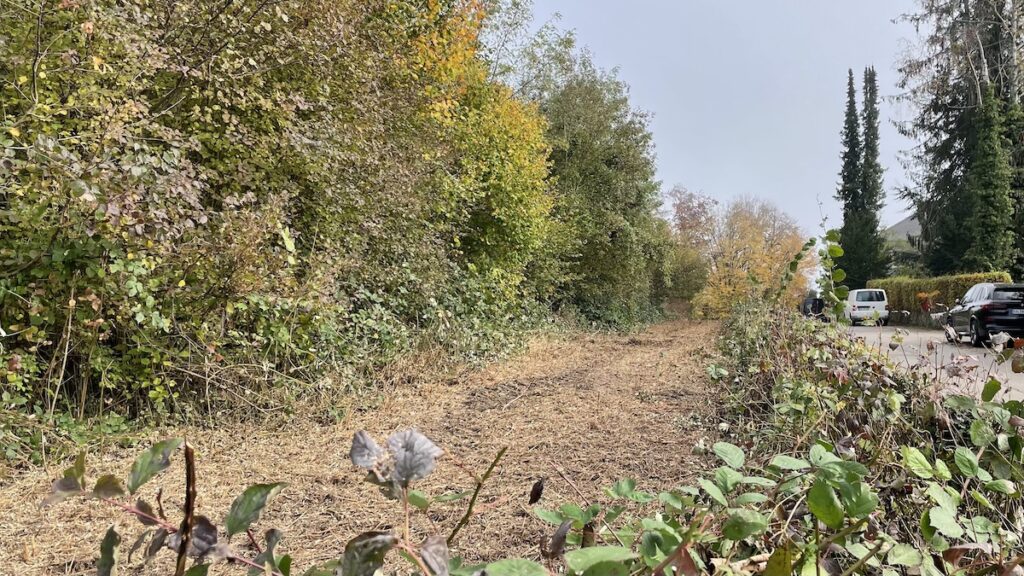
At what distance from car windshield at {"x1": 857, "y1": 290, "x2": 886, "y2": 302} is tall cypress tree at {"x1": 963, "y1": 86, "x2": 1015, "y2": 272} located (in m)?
2.70

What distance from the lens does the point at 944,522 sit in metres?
0.91

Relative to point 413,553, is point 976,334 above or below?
below

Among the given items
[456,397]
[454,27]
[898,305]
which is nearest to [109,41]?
[456,397]

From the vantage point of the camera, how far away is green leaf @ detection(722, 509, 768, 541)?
2.54 ft

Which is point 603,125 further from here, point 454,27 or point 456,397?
point 456,397

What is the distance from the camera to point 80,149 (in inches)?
121

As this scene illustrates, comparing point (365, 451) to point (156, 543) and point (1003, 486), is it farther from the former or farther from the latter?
point (1003, 486)

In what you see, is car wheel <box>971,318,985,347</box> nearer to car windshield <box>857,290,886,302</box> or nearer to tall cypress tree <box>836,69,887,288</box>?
car windshield <box>857,290,886,302</box>

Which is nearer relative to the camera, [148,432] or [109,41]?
[109,41]

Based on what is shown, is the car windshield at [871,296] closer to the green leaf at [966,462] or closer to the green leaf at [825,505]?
the green leaf at [966,462]

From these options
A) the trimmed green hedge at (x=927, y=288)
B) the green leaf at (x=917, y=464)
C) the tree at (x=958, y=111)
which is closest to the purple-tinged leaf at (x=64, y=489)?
the green leaf at (x=917, y=464)

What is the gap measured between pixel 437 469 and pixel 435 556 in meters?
2.39

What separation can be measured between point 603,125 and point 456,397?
11807mm

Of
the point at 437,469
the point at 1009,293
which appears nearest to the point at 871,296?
the point at 1009,293
